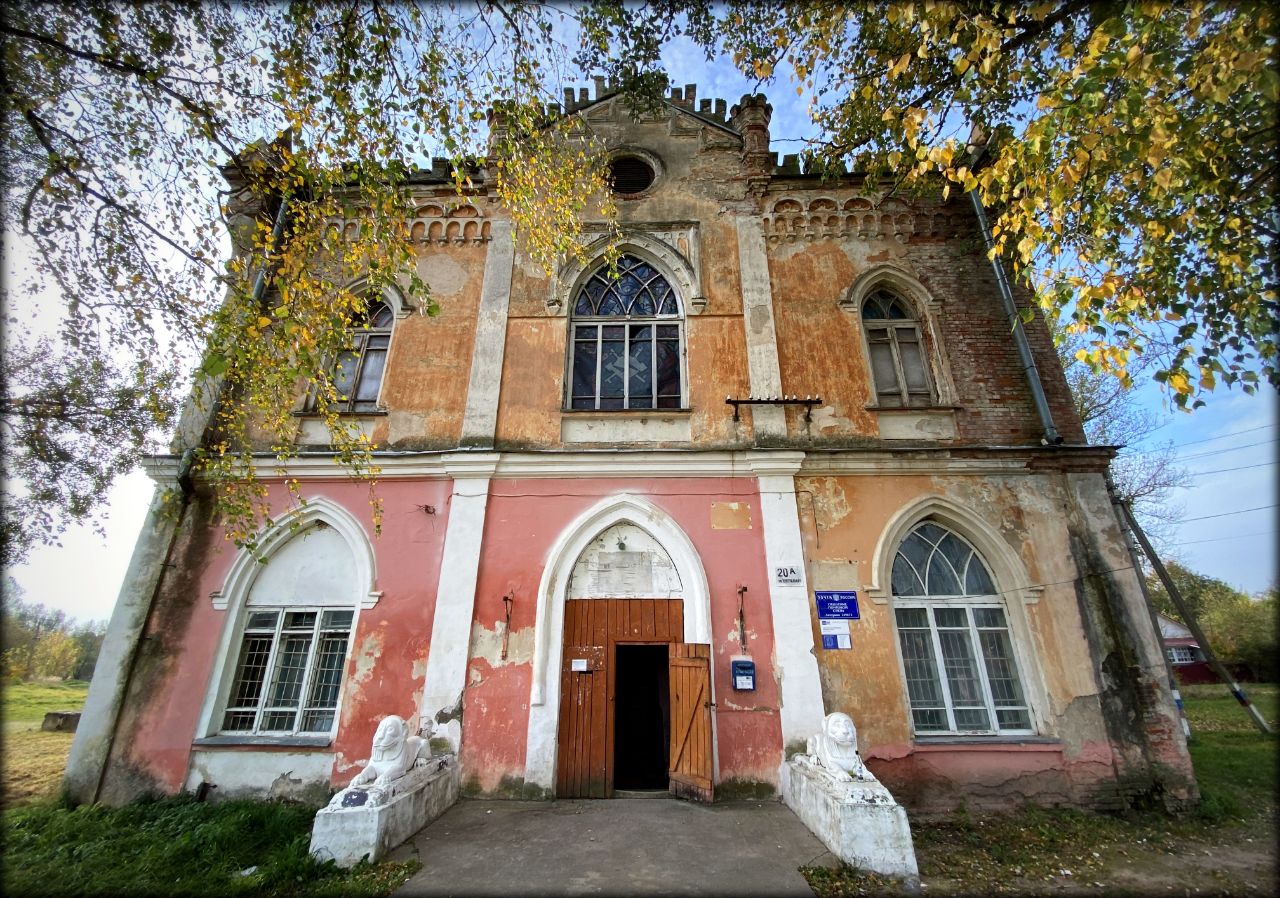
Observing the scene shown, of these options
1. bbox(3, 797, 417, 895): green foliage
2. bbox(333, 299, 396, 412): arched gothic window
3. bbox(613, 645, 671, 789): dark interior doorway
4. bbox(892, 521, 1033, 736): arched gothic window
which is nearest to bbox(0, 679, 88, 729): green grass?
bbox(3, 797, 417, 895): green foliage

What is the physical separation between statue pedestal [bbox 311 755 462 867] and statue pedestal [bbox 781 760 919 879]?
3.72m

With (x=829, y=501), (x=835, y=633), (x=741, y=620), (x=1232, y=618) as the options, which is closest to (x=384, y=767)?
(x=741, y=620)

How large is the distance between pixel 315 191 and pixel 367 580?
457 centimetres

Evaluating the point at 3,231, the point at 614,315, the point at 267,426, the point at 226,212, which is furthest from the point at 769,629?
the point at 3,231

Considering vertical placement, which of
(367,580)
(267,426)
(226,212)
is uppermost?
(226,212)

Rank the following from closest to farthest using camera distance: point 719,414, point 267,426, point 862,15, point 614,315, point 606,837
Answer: point 606,837, point 862,15, point 267,426, point 719,414, point 614,315

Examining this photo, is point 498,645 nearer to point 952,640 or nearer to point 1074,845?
point 952,640

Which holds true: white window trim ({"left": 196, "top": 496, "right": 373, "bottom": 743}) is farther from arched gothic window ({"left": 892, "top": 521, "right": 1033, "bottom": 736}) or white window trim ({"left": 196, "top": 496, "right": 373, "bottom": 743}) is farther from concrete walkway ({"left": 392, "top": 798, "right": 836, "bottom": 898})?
arched gothic window ({"left": 892, "top": 521, "right": 1033, "bottom": 736})

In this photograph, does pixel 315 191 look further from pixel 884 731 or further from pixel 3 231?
pixel 884 731

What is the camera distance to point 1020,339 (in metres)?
7.80

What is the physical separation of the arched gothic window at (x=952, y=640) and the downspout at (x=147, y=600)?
8.50 m

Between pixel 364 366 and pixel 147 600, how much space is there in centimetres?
405

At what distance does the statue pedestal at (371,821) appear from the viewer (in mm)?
4242

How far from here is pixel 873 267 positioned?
8.37 m
